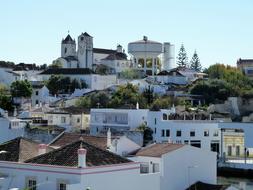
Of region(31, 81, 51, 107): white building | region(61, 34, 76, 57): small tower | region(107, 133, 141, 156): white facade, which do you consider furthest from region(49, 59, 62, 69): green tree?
region(107, 133, 141, 156): white facade

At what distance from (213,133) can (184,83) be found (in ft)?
121

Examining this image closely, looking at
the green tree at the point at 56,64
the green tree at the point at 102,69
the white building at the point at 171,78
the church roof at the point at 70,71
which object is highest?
the green tree at the point at 56,64

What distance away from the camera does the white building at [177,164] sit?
2791cm

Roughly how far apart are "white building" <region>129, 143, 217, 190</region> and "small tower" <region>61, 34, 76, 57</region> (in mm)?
74866

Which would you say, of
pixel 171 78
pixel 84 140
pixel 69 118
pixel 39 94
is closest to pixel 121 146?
pixel 84 140

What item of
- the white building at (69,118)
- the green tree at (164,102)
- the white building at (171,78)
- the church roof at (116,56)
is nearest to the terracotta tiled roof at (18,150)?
the white building at (69,118)

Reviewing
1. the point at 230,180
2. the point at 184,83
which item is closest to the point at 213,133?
the point at 230,180

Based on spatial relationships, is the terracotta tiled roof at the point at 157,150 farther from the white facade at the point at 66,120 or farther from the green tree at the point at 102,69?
the green tree at the point at 102,69

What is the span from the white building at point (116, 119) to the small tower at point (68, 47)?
49.1m

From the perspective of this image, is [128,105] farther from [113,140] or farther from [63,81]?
[113,140]

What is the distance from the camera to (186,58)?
124062 mm

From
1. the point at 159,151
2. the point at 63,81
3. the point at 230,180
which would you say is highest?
the point at 63,81

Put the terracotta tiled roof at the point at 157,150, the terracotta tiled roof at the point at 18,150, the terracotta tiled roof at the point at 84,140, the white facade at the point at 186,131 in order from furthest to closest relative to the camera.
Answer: the white facade at the point at 186,131
the terracotta tiled roof at the point at 84,140
the terracotta tiled roof at the point at 157,150
the terracotta tiled roof at the point at 18,150

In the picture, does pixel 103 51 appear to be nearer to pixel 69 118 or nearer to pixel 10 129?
pixel 69 118
